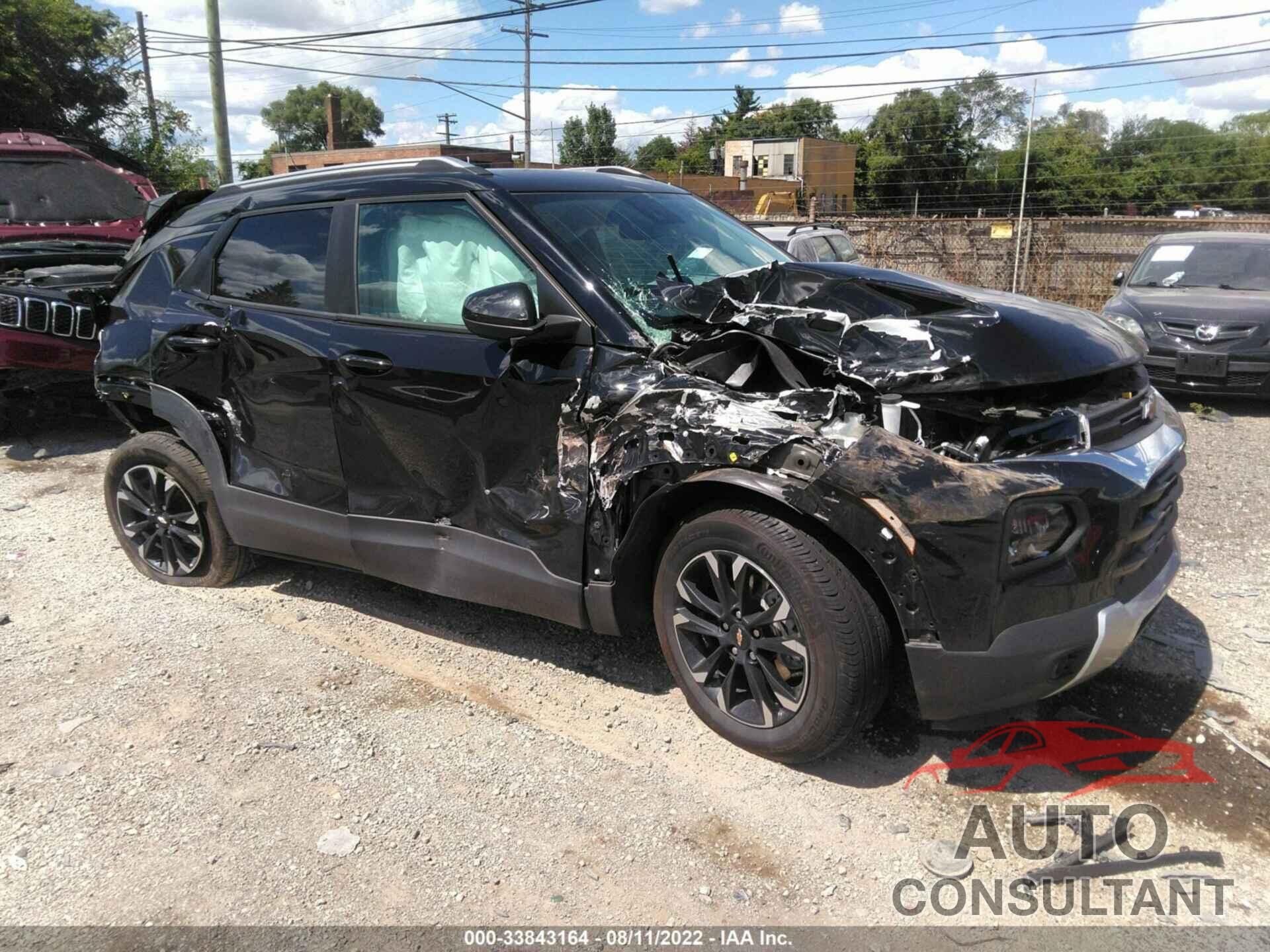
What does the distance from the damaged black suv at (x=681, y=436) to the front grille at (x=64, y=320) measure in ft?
10.4

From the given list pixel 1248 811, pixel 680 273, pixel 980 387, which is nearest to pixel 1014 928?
pixel 1248 811

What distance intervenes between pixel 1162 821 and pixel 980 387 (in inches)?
57.5

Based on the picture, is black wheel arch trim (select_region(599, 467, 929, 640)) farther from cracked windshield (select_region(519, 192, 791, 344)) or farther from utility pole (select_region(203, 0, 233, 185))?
utility pole (select_region(203, 0, 233, 185))

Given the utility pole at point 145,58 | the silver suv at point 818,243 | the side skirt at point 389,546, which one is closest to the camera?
the side skirt at point 389,546

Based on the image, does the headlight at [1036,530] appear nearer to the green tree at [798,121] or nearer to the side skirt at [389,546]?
the side skirt at [389,546]

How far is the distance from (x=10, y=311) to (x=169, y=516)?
3.32 m

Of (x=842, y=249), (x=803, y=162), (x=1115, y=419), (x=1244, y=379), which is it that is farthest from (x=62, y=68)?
(x=803, y=162)

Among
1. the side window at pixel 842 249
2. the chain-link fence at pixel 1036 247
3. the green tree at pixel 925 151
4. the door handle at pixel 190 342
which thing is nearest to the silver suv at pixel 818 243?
the side window at pixel 842 249

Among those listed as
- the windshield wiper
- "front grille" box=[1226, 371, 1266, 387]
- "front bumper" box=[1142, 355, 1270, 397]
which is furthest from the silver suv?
the windshield wiper

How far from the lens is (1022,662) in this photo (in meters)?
2.55

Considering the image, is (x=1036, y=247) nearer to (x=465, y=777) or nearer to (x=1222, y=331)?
(x=1222, y=331)

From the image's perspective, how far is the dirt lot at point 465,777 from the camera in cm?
256

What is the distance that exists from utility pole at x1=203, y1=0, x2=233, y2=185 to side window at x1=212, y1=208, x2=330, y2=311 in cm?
1316

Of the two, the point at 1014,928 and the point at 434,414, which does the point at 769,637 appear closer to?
the point at 1014,928
